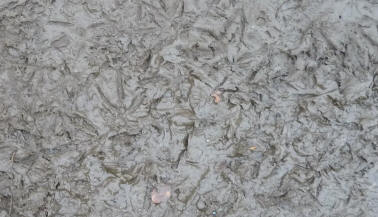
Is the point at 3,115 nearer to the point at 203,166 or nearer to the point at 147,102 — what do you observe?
the point at 147,102

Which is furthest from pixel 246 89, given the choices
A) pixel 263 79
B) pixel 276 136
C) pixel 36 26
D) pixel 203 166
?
pixel 36 26

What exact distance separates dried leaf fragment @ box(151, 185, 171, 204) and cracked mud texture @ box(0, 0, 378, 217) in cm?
2

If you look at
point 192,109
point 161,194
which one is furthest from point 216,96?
point 161,194

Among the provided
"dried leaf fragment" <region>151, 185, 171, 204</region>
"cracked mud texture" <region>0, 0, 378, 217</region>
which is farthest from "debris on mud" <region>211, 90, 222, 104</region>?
"dried leaf fragment" <region>151, 185, 171, 204</region>

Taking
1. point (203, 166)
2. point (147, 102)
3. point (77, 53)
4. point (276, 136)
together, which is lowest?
point (203, 166)

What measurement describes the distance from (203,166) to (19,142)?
2.51ft

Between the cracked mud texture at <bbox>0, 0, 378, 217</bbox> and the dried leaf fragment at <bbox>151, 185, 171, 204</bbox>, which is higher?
the cracked mud texture at <bbox>0, 0, 378, 217</bbox>

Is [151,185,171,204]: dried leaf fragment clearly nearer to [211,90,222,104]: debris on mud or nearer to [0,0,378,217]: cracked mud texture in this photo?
[0,0,378,217]: cracked mud texture

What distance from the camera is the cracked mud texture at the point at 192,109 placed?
1.87 metres

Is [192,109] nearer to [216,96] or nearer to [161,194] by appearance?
[216,96]

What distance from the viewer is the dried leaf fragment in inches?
74.0

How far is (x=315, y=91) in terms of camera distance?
1878mm

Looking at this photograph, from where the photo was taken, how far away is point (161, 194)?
6.17ft

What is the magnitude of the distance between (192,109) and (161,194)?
1.21ft
